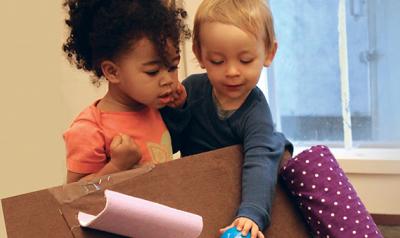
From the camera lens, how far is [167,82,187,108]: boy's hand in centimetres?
100

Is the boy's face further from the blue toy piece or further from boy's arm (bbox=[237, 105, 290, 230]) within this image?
the blue toy piece

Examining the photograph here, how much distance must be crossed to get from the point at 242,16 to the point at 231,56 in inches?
2.5

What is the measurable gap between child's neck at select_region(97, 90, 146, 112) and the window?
27.5 inches

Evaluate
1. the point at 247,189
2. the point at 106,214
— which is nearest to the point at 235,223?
the point at 247,189

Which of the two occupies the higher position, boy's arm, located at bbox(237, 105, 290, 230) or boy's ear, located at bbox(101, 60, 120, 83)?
boy's ear, located at bbox(101, 60, 120, 83)

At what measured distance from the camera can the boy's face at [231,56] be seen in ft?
2.90

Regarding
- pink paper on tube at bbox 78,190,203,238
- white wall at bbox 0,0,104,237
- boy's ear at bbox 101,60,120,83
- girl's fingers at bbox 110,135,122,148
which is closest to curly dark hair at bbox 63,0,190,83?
boy's ear at bbox 101,60,120,83

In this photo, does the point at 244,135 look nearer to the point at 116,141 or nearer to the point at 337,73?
the point at 116,141

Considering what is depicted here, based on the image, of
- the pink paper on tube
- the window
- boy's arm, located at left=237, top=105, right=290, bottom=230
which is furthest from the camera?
the window

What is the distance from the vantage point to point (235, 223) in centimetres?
83

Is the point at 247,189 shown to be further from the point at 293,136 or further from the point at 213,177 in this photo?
the point at 293,136

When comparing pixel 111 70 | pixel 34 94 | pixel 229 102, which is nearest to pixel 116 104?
pixel 111 70

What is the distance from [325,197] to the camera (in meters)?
0.92

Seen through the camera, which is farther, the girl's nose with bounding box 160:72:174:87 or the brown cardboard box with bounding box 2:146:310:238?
the girl's nose with bounding box 160:72:174:87
